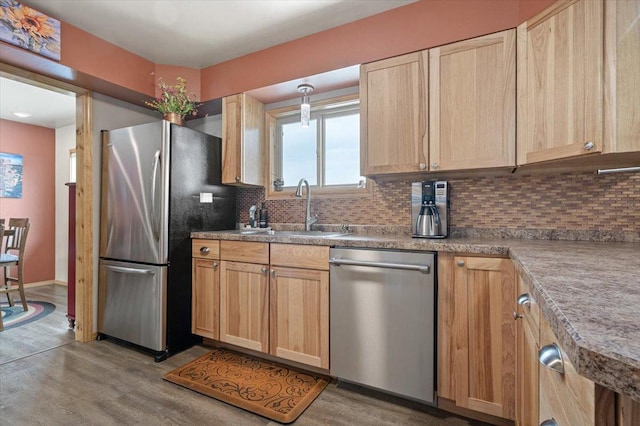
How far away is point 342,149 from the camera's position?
2758mm

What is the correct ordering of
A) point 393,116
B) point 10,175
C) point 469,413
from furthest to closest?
point 10,175 → point 393,116 → point 469,413

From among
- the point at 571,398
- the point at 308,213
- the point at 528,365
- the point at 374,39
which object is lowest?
the point at 528,365

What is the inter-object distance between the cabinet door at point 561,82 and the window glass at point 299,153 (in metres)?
1.64

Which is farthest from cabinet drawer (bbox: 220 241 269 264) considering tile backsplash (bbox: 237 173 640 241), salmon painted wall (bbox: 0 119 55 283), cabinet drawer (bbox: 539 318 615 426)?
salmon painted wall (bbox: 0 119 55 283)

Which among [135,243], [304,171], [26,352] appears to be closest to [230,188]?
[304,171]

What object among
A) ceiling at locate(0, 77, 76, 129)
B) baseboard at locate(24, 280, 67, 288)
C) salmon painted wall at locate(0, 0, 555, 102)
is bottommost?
baseboard at locate(24, 280, 67, 288)

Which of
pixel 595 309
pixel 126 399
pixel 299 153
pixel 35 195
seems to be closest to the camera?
pixel 595 309

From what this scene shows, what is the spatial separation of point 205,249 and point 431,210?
1710 mm

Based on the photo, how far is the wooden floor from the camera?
1.66m

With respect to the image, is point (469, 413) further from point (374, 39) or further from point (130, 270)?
point (130, 270)

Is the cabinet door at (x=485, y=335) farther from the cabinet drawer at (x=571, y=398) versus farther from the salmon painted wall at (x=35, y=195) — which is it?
the salmon painted wall at (x=35, y=195)

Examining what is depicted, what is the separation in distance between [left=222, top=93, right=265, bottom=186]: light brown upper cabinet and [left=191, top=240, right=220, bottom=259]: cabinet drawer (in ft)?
1.99

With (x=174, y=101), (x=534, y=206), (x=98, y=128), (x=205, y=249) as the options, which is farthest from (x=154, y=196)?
(x=534, y=206)

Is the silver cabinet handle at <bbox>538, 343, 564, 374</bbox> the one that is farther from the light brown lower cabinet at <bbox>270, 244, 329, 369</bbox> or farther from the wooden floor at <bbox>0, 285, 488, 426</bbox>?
the light brown lower cabinet at <bbox>270, 244, 329, 369</bbox>
